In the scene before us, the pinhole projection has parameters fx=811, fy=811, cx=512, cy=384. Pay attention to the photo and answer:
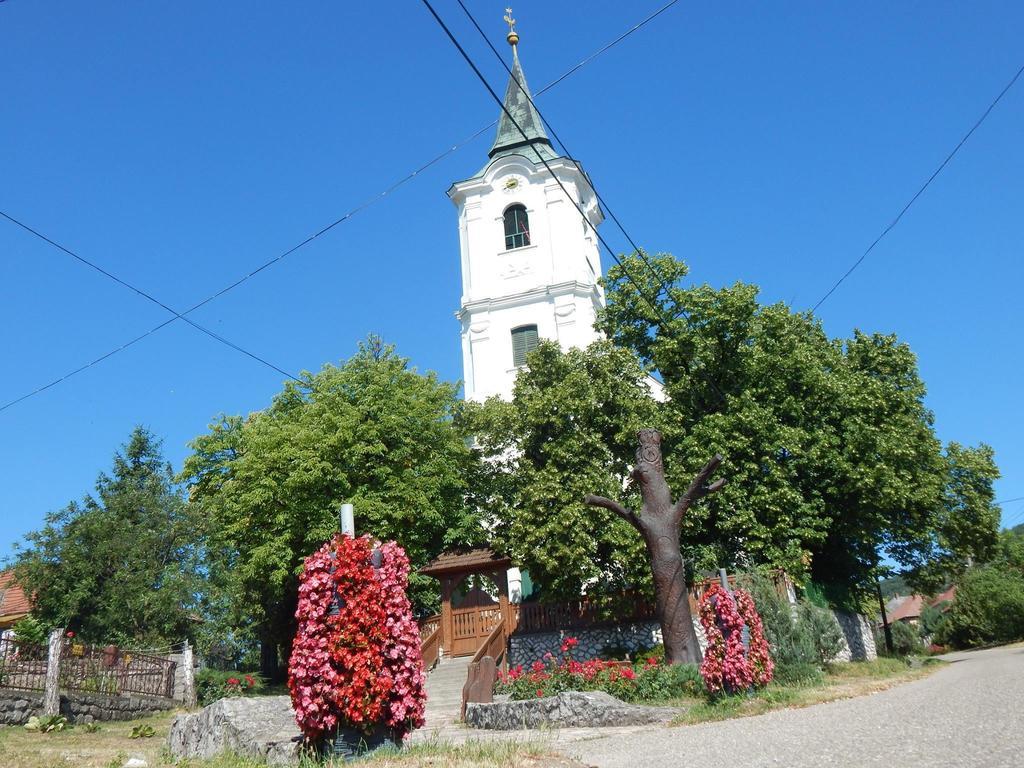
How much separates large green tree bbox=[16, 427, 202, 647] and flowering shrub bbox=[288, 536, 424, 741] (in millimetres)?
16663

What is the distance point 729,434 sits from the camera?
2197 centimetres

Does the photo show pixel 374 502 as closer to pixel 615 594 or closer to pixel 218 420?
pixel 615 594

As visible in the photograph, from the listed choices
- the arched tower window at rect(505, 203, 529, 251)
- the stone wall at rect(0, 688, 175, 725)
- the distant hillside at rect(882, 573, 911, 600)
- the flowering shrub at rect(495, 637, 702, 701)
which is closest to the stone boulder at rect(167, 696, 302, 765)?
the flowering shrub at rect(495, 637, 702, 701)

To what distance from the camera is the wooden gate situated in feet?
77.5

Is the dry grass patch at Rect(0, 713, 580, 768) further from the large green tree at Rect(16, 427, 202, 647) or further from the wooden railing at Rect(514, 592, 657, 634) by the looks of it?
the wooden railing at Rect(514, 592, 657, 634)

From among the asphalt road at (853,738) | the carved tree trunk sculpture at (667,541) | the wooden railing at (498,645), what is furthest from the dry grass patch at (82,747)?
the carved tree trunk sculpture at (667,541)

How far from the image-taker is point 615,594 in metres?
20.4

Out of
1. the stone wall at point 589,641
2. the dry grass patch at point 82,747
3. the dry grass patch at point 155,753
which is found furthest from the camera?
the stone wall at point 589,641

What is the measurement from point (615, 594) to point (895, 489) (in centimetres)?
831

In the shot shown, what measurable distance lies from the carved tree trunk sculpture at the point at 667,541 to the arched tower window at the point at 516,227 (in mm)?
20677

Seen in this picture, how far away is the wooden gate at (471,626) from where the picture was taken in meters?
23.6

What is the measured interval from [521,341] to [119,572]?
1658cm

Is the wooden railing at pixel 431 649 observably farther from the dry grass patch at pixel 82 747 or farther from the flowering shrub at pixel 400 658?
the flowering shrub at pixel 400 658

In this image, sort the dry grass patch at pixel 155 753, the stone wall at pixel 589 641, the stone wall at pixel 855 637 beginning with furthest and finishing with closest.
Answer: the stone wall at pixel 855 637, the stone wall at pixel 589 641, the dry grass patch at pixel 155 753
